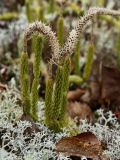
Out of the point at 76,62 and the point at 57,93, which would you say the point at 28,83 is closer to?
the point at 57,93

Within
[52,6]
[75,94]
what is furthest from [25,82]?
[52,6]

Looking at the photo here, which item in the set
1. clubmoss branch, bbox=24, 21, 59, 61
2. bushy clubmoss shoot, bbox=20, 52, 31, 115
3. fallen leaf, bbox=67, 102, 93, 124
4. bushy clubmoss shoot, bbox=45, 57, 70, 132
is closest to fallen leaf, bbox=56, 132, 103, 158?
bushy clubmoss shoot, bbox=45, 57, 70, 132

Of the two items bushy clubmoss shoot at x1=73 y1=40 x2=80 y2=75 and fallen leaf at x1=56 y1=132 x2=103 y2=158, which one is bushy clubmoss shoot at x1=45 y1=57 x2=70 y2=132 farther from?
bushy clubmoss shoot at x1=73 y1=40 x2=80 y2=75

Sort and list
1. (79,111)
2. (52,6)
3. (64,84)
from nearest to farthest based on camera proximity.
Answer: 1. (64,84)
2. (79,111)
3. (52,6)

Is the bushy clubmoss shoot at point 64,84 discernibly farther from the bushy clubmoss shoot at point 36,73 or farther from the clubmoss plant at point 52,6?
the clubmoss plant at point 52,6

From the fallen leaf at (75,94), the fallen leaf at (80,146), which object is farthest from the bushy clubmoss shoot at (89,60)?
the fallen leaf at (80,146)

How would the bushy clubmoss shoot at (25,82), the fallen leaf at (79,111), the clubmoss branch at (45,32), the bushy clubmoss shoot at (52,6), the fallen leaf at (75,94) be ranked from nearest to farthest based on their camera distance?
the clubmoss branch at (45,32), the bushy clubmoss shoot at (25,82), the fallen leaf at (79,111), the fallen leaf at (75,94), the bushy clubmoss shoot at (52,6)

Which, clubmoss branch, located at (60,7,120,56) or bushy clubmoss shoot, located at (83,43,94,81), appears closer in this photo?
clubmoss branch, located at (60,7,120,56)
